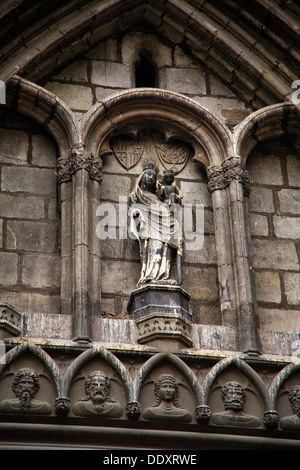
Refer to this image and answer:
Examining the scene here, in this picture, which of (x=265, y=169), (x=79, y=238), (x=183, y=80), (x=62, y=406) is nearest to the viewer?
(x=62, y=406)

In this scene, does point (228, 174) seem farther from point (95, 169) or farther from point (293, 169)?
point (95, 169)

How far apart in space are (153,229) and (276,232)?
1334mm

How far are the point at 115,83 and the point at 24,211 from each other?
171 centimetres

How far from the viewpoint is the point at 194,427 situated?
11180 mm

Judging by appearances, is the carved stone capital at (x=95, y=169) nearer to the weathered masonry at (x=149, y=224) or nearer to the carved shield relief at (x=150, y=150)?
the weathered masonry at (x=149, y=224)

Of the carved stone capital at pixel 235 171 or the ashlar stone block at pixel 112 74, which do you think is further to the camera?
the ashlar stone block at pixel 112 74

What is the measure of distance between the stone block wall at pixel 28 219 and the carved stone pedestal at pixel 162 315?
0.78 meters

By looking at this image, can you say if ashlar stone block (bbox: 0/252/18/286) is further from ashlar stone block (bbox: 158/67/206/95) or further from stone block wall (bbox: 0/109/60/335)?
ashlar stone block (bbox: 158/67/206/95)

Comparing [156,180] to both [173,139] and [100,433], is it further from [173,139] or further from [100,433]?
[100,433]

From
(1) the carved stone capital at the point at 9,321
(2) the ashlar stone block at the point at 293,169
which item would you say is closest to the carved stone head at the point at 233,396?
(1) the carved stone capital at the point at 9,321

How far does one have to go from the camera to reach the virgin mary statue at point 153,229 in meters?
12.1

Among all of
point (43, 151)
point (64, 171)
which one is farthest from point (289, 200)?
point (43, 151)

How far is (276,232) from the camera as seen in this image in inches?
510
